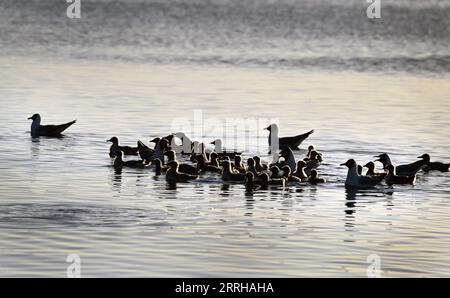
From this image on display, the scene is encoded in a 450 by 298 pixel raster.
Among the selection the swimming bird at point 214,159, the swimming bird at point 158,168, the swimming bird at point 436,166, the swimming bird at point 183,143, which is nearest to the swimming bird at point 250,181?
the swimming bird at point 214,159

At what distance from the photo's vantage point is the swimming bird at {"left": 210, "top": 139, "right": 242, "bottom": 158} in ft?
84.1

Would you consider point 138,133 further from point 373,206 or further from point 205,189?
point 373,206

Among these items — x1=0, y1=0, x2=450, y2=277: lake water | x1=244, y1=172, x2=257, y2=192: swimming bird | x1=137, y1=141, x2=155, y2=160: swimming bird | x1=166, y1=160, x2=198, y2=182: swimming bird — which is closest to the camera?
x1=0, y1=0, x2=450, y2=277: lake water

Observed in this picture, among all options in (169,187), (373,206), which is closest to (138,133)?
(169,187)

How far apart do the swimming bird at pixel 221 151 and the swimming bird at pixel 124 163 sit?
200 cm

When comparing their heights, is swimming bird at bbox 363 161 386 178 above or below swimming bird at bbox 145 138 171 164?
below

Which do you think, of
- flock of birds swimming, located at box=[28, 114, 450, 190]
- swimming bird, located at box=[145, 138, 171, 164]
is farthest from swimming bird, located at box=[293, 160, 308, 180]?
swimming bird, located at box=[145, 138, 171, 164]

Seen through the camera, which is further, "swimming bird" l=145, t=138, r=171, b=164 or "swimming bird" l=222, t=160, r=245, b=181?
"swimming bird" l=145, t=138, r=171, b=164

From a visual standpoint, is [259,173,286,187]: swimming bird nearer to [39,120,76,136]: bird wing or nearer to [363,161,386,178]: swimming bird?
[363,161,386,178]: swimming bird

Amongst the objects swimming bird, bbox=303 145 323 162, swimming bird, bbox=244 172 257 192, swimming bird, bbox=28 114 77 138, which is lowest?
swimming bird, bbox=244 172 257 192

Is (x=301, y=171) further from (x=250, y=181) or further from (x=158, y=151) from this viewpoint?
(x=158, y=151)

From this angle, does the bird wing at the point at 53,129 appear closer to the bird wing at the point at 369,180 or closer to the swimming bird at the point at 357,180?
the swimming bird at the point at 357,180

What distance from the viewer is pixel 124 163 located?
23.9m

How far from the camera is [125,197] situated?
66.5 feet
